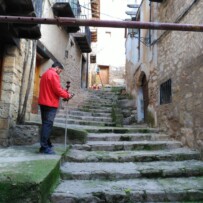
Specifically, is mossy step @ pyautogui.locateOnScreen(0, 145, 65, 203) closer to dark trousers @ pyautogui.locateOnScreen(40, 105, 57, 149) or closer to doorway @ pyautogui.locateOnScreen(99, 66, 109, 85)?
dark trousers @ pyautogui.locateOnScreen(40, 105, 57, 149)

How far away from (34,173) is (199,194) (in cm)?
204

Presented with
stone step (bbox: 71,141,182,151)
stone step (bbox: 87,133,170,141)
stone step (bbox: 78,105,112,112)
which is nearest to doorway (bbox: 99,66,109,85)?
stone step (bbox: 78,105,112,112)

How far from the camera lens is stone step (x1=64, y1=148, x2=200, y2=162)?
4.33 m

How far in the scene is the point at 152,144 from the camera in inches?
207

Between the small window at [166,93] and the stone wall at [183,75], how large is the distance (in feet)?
0.44

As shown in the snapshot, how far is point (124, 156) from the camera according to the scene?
4.48 m

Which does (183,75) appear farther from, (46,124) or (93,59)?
(93,59)

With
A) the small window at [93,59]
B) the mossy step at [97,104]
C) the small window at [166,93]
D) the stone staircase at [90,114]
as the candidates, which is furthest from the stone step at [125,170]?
the small window at [93,59]

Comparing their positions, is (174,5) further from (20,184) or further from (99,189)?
(20,184)

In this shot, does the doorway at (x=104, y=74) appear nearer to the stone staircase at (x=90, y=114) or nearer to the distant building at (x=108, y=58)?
the distant building at (x=108, y=58)

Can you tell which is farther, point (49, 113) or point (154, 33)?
point (154, 33)

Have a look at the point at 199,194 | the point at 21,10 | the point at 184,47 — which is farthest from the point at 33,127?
the point at 184,47

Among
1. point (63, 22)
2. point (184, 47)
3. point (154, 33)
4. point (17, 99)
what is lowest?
point (17, 99)

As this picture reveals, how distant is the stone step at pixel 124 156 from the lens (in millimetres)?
4329
